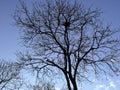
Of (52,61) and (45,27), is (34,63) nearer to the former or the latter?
(52,61)

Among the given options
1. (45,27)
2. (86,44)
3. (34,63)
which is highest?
(45,27)

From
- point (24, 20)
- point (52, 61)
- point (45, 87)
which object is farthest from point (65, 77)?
point (45, 87)

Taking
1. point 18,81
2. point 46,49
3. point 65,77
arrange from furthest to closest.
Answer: point 18,81 → point 46,49 → point 65,77

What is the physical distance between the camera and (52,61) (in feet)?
67.9

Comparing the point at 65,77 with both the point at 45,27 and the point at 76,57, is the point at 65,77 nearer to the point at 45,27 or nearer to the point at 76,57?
the point at 76,57

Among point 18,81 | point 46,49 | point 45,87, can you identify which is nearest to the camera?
point 46,49

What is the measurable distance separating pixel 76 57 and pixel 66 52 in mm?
944

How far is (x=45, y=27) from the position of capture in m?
21.1

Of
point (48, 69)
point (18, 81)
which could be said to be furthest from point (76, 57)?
point (18, 81)

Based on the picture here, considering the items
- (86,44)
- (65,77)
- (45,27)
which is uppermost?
(45,27)

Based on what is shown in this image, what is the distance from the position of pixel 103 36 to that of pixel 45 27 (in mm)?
5048

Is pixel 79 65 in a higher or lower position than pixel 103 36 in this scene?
lower

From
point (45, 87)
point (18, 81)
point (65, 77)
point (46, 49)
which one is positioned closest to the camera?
point (65, 77)

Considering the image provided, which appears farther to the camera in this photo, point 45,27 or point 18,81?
point 18,81
